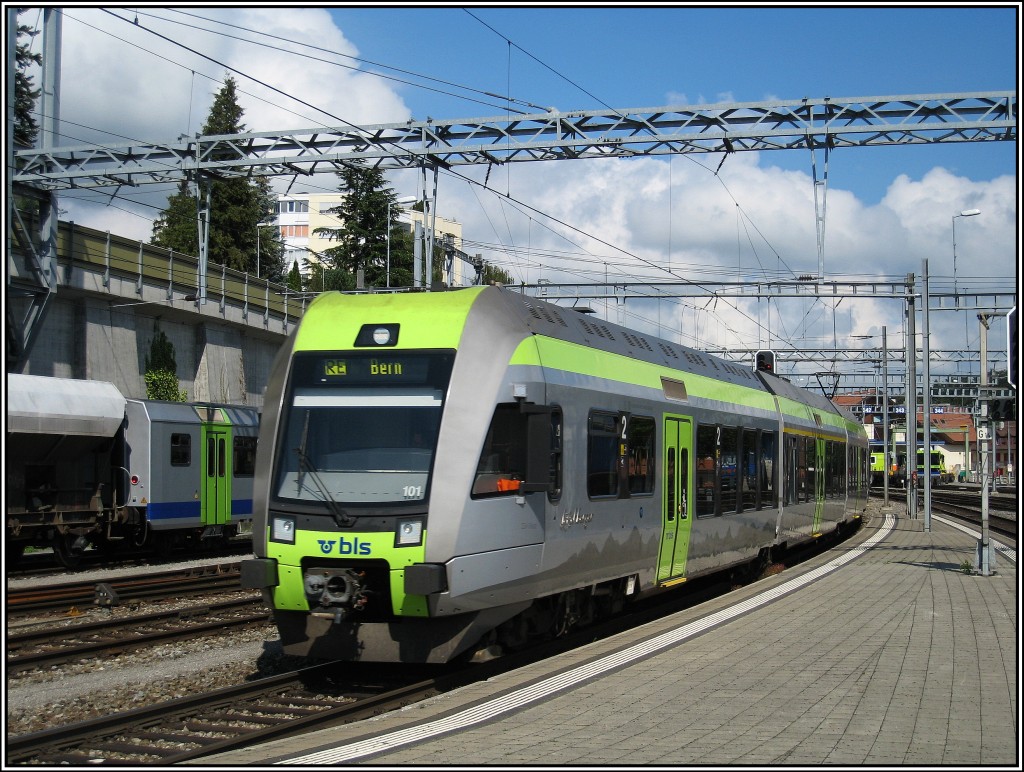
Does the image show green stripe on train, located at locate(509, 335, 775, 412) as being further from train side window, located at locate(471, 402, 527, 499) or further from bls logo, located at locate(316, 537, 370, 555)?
bls logo, located at locate(316, 537, 370, 555)

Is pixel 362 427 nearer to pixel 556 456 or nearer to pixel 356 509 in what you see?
pixel 356 509

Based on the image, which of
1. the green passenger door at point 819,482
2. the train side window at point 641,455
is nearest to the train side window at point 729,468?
the train side window at point 641,455

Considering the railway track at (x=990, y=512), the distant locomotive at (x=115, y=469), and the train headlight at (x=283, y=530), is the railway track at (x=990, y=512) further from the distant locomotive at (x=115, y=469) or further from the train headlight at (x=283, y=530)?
the train headlight at (x=283, y=530)

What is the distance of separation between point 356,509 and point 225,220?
67.6 metres

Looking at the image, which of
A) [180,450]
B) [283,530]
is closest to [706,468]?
[283,530]

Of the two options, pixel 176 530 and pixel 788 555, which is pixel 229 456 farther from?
pixel 788 555

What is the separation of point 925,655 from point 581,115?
46.4 feet

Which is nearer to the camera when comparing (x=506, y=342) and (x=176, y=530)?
(x=506, y=342)

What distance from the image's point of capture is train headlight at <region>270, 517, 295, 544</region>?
9586 millimetres

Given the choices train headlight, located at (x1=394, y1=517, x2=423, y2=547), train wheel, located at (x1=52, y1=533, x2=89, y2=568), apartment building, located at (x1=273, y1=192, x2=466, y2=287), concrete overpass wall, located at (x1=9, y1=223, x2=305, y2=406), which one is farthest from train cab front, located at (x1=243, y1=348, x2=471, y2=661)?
apartment building, located at (x1=273, y1=192, x2=466, y2=287)

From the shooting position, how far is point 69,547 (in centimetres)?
2172

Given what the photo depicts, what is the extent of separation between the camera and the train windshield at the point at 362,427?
9.46 m

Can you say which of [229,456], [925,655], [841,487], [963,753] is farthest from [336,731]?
[841,487]

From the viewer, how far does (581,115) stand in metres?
22.3
